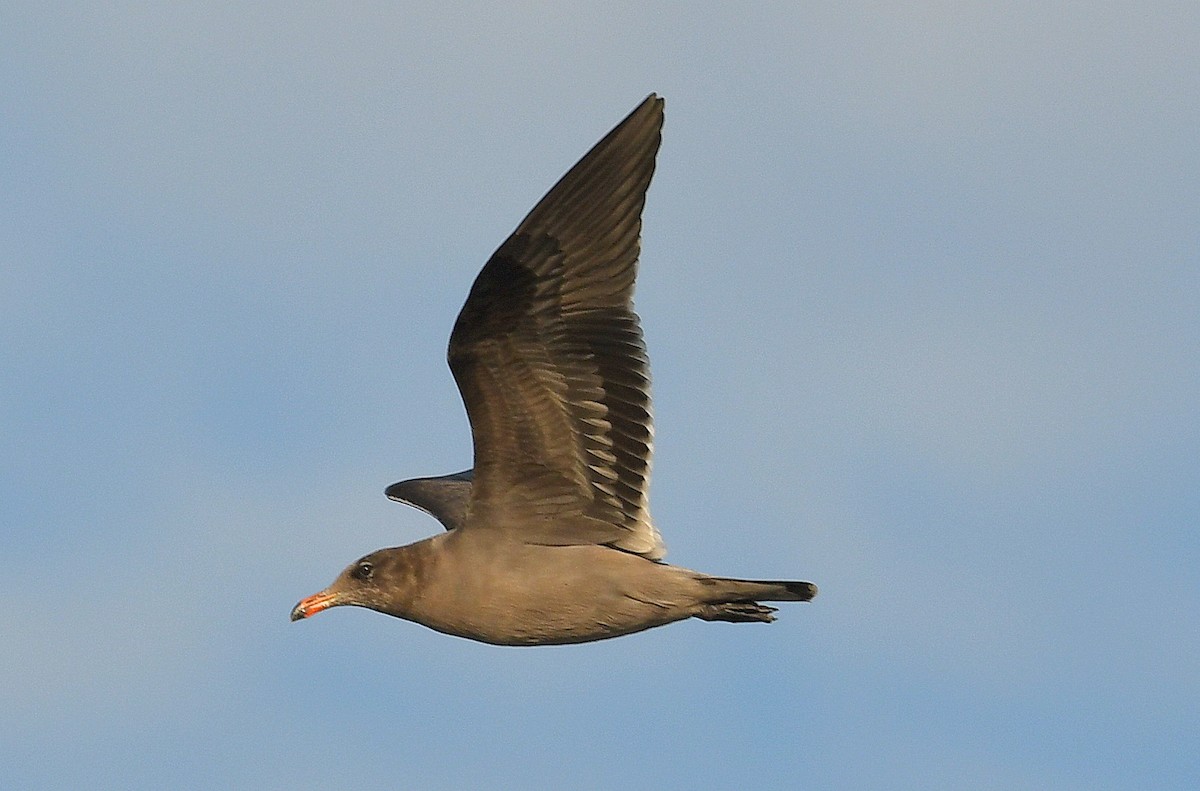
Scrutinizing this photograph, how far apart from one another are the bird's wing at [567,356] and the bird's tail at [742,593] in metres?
0.52

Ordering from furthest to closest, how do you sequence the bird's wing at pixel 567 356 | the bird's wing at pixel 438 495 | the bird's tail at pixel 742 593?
the bird's wing at pixel 438 495
the bird's tail at pixel 742 593
the bird's wing at pixel 567 356

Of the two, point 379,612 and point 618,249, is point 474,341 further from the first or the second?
point 379,612

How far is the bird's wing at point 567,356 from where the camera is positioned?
1279 cm

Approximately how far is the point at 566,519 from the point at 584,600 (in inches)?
20.8

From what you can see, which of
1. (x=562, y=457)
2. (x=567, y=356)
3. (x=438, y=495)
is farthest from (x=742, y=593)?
(x=438, y=495)

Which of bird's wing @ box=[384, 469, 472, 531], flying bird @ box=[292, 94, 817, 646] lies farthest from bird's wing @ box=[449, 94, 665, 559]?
bird's wing @ box=[384, 469, 472, 531]

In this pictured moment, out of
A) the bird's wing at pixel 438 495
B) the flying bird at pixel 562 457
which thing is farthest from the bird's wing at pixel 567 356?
the bird's wing at pixel 438 495

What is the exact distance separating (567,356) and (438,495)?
3701mm

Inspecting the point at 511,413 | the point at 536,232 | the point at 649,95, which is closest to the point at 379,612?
the point at 511,413

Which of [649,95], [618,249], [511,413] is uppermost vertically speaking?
[649,95]

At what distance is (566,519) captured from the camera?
13.3 metres

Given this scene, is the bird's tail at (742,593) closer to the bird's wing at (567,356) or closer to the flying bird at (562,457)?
the flying bird at (562,457)

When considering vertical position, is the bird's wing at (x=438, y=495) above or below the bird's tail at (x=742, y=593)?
above

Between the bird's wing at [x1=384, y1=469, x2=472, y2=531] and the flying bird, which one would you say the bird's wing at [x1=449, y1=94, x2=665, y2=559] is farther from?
the bird's wing at [x1=384, y1=469, x2=472, y2=531]
